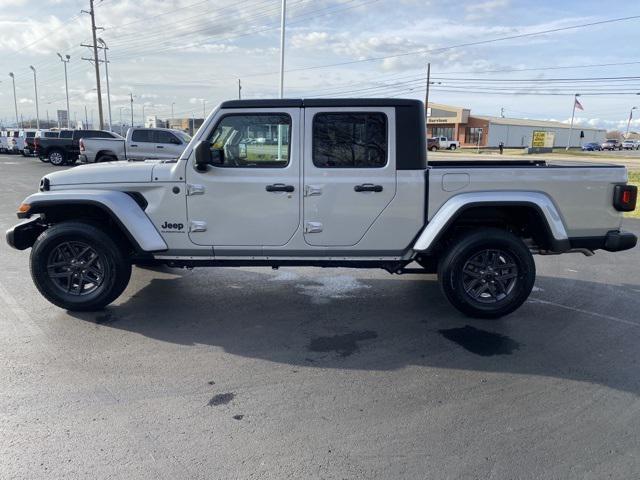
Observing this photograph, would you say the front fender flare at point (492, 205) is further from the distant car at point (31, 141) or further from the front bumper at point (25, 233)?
the distant car at point (31, 141)

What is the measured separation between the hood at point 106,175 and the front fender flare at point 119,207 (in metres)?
0.12

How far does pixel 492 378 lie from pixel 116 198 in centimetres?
364

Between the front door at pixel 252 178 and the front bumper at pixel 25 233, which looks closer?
the front door at pixel 252 178

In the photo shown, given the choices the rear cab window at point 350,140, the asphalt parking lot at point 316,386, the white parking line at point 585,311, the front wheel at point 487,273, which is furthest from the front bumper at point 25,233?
the white parking line at point 585,311

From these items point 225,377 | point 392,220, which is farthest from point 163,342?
point 392,220

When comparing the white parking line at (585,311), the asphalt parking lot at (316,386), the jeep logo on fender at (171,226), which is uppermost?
the jeep logo on fender at (171,226)

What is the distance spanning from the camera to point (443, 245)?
5047 millimetres

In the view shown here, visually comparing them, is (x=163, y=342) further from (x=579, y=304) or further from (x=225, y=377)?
(x=579, y=304)

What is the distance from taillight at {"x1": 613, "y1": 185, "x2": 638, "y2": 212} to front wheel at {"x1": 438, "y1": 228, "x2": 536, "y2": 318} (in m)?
0.94

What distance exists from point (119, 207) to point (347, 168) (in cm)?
217

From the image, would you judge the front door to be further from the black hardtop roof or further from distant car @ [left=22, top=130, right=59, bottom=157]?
distant car @ [left=22, top=130, right=59, bottom=157]

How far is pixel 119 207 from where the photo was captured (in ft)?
15.1

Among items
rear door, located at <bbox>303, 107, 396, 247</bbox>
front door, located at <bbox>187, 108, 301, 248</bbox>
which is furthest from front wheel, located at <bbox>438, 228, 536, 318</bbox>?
front door, located at <bbox>187, 108, 301, 248</bbox>

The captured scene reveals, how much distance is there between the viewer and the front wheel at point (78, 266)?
4.71 metres
